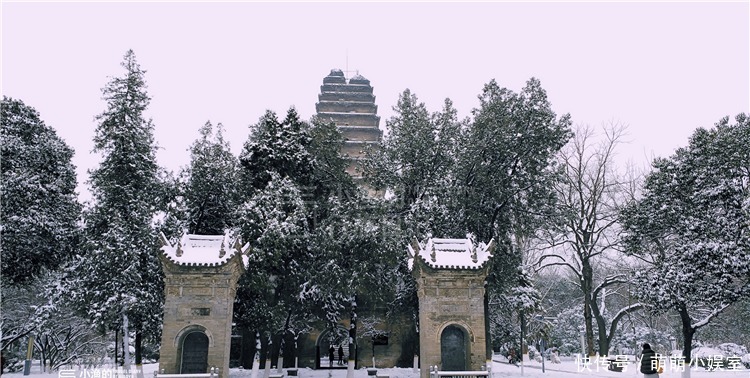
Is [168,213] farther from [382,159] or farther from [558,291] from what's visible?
[558,291]

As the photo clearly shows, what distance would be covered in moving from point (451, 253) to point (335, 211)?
4742 millimetres

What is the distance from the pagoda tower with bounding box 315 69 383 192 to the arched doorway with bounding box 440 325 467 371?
21.1 meters

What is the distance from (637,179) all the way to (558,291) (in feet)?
72.5

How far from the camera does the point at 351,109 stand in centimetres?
4000

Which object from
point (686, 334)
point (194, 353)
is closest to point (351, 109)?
point (194, 353)

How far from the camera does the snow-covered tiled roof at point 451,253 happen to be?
17.4 metres

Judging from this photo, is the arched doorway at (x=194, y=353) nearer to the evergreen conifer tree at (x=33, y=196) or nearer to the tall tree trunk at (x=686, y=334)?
the evergreen conifer tree at (x=33, y=196)

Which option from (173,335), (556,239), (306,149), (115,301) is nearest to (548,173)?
(556,239)

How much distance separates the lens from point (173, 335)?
52.8 ft

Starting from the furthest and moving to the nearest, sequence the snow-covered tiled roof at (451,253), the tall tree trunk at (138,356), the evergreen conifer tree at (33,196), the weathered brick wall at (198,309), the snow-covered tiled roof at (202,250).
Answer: the evergreen conifer tree at (33,196) < the tall tree trunk at (138,356) < the snow-covered tiled roof at (451,253) < the snow-covered tiled roof at (202,250) < the weathered brick wall at (198,309)

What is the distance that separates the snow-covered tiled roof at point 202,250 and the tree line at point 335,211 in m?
1.33

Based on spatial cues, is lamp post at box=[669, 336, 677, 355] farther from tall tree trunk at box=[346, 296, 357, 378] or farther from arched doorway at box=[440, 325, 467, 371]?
tall tree trunk at box=[346, 296, 357, 378]

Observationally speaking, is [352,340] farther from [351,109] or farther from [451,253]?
[351,109]

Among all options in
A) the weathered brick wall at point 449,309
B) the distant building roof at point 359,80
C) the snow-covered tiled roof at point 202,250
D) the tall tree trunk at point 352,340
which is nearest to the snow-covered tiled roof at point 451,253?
the weathered brick wall at point 449,309
